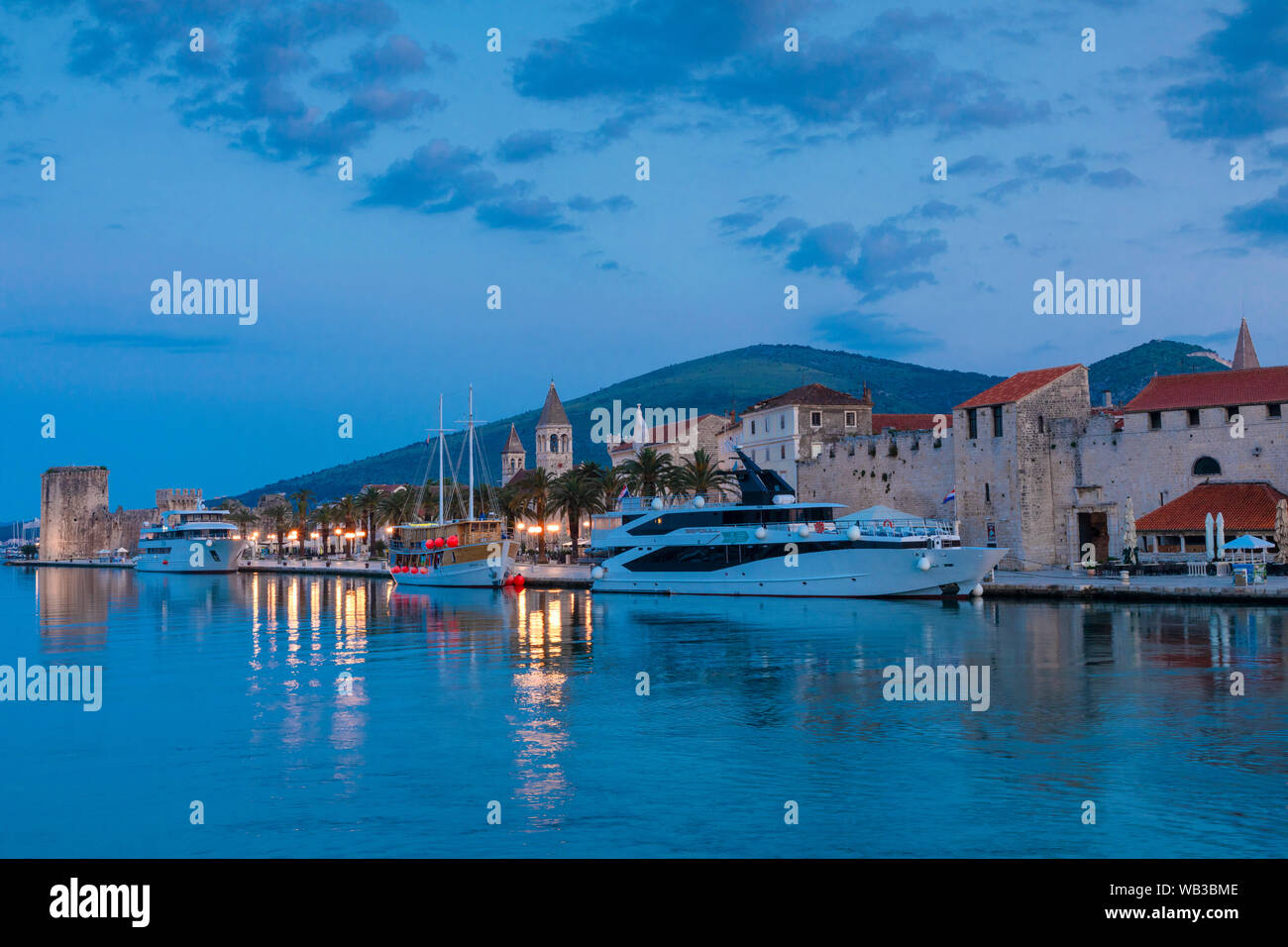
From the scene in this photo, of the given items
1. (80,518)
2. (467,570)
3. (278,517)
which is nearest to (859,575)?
(467,570)

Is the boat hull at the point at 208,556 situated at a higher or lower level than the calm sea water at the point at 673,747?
higher

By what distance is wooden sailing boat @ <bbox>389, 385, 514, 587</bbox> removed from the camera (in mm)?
53906

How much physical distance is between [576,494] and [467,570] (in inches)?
270

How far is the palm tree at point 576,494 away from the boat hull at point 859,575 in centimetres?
1580

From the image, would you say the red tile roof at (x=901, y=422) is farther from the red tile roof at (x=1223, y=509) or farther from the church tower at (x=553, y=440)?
the church tower at (x=553, y=440)

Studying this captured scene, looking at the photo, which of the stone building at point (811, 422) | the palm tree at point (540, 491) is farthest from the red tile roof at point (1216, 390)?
the palm tree at point (540, 491)

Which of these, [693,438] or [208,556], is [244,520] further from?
[693,438]

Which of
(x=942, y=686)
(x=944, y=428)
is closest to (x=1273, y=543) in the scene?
(x=944, y=428)

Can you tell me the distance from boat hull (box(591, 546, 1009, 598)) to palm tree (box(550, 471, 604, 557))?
15802mm

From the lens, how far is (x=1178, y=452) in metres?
41.6

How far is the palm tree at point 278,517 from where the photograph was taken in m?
102

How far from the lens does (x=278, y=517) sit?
102750 millimetres

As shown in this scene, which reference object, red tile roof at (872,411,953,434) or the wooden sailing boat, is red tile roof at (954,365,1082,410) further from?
the wooden sailing boat

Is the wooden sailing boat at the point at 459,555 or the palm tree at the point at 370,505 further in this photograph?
the palm tree at the point at 370,505
